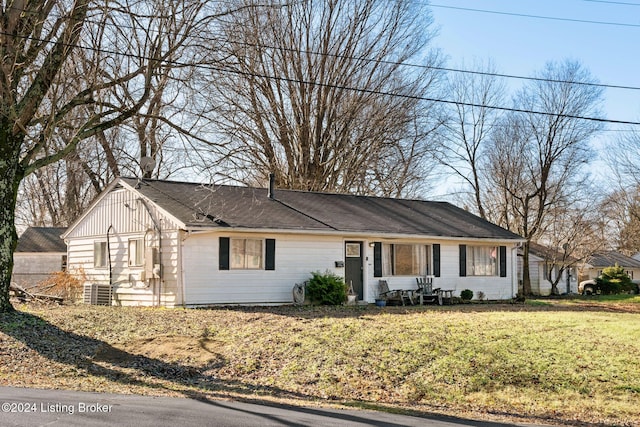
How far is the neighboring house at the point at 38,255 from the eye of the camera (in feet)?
115

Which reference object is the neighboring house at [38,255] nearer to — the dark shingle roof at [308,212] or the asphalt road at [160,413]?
the dark shingle roof at [308,212]

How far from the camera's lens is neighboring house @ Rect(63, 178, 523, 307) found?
20.8 metres

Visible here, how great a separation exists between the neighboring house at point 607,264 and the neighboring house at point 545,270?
241 inches

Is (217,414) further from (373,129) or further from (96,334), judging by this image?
(373,129)

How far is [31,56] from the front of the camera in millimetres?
15664

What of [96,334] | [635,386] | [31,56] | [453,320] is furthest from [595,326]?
[31,56]

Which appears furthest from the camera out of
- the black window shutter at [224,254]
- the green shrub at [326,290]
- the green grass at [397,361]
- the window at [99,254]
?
the window at [99,254]

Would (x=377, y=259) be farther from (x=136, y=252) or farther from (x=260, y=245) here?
(x=136, y=252)

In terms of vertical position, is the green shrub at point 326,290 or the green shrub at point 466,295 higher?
the green shrub at point 326,290

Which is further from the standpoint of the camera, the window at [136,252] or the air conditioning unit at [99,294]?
the air conditioning unit at [99,294]

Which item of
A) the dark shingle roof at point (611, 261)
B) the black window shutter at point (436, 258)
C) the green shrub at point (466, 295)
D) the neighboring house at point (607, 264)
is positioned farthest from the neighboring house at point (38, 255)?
the dark shingle roof at point (611, 261)

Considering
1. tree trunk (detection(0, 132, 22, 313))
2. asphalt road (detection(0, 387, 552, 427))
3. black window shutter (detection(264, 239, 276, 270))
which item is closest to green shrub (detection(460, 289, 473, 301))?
black window shutter (detection(264, 239, 276, 270))

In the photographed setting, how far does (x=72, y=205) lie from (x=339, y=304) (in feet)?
88.1

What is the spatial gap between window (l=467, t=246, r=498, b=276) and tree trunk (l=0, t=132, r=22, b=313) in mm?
16746
